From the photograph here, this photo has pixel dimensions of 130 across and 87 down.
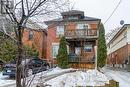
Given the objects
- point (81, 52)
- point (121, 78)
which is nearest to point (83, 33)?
point (81, 52)

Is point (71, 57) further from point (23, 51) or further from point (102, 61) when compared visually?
point (23, 51)

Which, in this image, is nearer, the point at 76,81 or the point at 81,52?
the point at 76,81

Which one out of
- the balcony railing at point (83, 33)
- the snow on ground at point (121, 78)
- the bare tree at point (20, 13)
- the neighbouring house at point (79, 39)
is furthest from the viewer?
the balcony railing at point (83, 33)

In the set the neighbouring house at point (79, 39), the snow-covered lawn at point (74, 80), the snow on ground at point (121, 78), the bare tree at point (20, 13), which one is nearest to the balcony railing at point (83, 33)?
the neighbouring house at point (79, 39)

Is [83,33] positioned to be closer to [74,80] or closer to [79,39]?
[79,39]

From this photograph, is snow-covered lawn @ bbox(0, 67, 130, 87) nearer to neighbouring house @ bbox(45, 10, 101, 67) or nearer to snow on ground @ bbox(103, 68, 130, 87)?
snow on ground @ bbox(103, 68, 130, 87)

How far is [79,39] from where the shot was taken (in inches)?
1702

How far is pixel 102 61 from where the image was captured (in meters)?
38.7

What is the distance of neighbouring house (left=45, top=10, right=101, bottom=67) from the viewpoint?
41.6m

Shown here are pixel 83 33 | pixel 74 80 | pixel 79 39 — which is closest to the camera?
pixel 74 80

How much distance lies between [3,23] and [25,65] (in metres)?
1.13

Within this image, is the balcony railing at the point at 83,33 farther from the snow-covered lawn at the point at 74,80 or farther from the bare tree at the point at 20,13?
the bare tree at the point at 20,13

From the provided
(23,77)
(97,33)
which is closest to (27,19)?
(23,77)

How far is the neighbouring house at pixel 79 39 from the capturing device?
1639 inches
